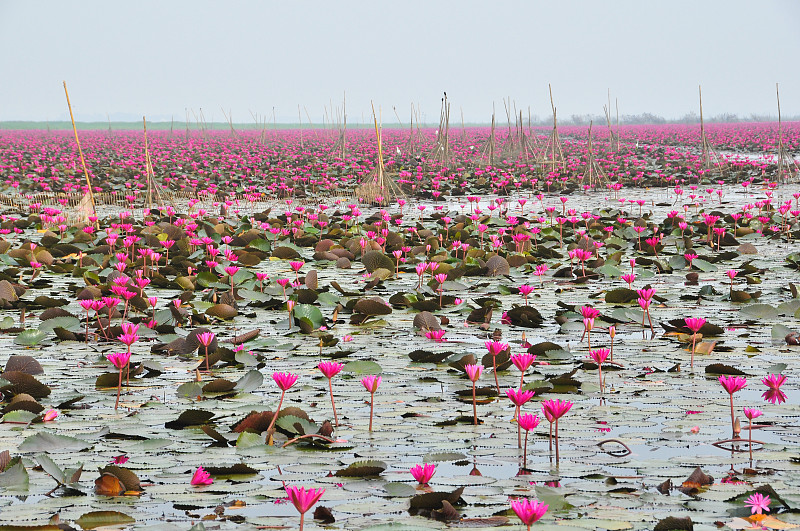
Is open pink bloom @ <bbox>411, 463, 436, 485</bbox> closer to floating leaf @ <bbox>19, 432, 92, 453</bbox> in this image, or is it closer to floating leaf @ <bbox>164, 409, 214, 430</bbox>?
floating leaf @ <bbox>164, 409, 214, 430</bbox>

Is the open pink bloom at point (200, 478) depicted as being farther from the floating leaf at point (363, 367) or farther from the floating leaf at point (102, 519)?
the floating leaf at point (363, 367)

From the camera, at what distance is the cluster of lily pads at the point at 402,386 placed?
238 cm

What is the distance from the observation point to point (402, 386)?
3725 mm

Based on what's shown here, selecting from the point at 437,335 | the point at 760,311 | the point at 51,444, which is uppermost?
A: the point at 51,444

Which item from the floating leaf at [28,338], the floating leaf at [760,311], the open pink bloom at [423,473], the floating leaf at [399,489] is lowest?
the floating leaf at [760,311]

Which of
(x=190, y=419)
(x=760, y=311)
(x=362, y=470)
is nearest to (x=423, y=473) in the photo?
(x=362, y=470)

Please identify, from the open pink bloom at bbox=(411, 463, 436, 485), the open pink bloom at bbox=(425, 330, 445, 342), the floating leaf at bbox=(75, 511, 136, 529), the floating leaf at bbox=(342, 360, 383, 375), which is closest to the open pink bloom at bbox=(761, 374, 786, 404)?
the open pink bloom at bbox=(411, 463, 436, 485)

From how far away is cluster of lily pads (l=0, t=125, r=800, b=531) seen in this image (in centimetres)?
238

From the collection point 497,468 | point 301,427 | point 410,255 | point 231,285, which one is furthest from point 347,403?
point 410,255

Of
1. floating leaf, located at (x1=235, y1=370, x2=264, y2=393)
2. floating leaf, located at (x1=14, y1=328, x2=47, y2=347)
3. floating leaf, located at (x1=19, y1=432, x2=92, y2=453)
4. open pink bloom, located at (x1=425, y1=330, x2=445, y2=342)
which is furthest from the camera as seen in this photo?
open pink bloom, located at (x1=425, y1=330, x2=445, y2=342)

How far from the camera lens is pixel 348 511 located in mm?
2311

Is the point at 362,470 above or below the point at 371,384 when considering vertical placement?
below

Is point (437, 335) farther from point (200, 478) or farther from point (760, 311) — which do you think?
point (200, 478)

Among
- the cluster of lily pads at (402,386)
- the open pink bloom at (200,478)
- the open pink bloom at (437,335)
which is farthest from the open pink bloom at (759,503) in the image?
the open pink bloom at (437,335)
